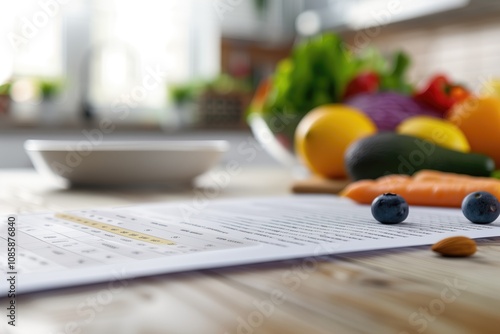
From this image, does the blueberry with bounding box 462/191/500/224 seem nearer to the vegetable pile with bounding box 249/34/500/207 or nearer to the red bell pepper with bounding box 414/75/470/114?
the vegetable pile with bounding box 249/34/500/207

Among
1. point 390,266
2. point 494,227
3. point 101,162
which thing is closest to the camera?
point 390,266

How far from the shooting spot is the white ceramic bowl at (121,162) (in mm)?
926

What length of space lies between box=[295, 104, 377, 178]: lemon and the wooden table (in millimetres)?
616

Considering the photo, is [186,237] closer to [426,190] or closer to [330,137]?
[426,190]

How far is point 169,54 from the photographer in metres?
3.60

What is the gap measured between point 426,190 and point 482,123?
421mm

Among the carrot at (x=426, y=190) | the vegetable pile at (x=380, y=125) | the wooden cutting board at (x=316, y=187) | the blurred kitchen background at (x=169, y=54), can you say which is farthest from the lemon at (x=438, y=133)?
the blurred kitchen background at (x=169, y=54)

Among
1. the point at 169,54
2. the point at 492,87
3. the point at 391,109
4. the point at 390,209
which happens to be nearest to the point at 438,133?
the point at 391,109

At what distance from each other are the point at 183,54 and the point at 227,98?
473 mm

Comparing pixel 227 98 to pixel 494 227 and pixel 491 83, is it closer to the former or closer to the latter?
pixel 491 83

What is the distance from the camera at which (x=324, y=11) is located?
3.66 m

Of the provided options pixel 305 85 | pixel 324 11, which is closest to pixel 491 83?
pixel 305 85

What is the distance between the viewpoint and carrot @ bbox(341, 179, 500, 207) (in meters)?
0.63

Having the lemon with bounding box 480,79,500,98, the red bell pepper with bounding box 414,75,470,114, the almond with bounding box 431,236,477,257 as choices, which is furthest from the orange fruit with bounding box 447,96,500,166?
the almond with bounding box 431,236,477,257
